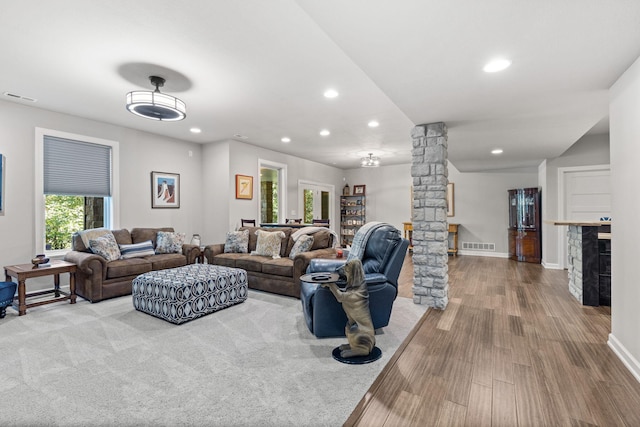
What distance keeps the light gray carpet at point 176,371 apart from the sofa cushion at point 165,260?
1.15 metres

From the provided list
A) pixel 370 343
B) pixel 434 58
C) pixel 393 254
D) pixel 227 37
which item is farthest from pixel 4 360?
pixel 434 58

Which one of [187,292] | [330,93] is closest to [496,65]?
[330,93]

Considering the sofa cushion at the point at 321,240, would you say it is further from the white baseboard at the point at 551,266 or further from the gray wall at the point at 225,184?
Result: the white baseboard at the point at 551,266

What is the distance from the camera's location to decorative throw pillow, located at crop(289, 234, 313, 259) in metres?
4.46

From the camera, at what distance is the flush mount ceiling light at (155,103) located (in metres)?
2.97

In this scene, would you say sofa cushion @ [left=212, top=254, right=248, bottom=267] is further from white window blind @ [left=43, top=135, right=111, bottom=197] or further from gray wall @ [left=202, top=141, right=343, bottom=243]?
white window blind @ [left=43, top=135, right=111, bottom=197]

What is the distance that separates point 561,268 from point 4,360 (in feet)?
26.5

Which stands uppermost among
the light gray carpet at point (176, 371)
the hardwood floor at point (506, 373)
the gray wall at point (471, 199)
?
the gray wall at point (471, 199)

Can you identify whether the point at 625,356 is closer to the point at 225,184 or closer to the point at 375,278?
the point at 375,278

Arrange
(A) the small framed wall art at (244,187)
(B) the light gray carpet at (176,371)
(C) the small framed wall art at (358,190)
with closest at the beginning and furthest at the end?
(B) the light gray carpet at (176,371)
(A) the small framed wall art at (244,187)
(C) the small framed wall art at (358,190)

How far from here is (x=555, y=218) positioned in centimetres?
615

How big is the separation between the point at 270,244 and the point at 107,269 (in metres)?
2.12

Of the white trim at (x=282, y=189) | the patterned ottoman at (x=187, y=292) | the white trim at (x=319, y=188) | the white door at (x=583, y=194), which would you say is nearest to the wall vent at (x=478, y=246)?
the white door at (x=583, y=194)

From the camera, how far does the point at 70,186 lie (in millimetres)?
4645
